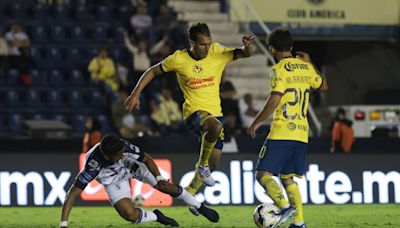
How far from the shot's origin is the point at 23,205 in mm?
19000

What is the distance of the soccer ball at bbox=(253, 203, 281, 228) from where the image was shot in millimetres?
12836

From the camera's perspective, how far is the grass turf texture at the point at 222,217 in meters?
15.3

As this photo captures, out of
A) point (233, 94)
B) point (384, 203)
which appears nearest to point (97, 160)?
point (384, 203)

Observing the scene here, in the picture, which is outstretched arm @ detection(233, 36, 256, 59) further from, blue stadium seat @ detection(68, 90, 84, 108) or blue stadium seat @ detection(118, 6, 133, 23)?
blue stadium seat @ detection(118, 6, 133, 23)

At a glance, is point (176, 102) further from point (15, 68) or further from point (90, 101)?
point (15, 68)

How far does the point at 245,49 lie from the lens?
46.1 ft

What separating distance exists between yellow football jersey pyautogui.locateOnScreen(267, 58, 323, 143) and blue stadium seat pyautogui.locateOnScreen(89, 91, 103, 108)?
11.3 m

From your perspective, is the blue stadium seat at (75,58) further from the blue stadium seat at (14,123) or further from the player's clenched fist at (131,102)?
the player's clenched fist at (131,102)

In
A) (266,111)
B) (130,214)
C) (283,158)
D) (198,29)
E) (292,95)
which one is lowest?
(130,214)

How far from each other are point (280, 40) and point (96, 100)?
11588mm

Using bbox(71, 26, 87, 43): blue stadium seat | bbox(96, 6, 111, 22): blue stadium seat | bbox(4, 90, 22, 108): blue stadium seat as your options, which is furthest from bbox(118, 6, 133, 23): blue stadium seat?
bbox(4, 90, 22, 108): blue stadium seat

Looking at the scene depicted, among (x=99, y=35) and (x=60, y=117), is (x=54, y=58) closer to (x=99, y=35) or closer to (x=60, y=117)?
(x=99, y=35)

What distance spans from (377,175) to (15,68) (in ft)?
25.7

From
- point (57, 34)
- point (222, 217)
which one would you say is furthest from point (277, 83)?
point (57, 34)
